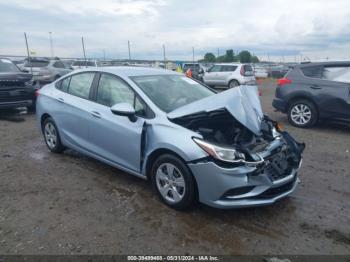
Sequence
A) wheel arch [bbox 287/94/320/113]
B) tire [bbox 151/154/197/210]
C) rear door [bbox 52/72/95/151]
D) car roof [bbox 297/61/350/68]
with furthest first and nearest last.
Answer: wheel arch [bbox 287/94/320/113]
car roof [bbox 297/61/350/68]
rear door [bbox 52/72/95/151]
tire [bbox 151/154/197/210]

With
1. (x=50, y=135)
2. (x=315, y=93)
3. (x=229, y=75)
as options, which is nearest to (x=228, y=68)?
(x=229, y=75)

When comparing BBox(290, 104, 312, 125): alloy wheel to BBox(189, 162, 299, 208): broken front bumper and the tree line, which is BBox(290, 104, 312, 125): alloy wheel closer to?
BBox(189, 162, 299, 208): broken front bumper

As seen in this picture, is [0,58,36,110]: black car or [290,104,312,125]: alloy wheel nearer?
[290,104,312,125]: alloy wheel

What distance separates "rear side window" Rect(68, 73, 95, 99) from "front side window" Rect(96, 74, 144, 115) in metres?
0.28

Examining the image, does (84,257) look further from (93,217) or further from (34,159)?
(34,159)

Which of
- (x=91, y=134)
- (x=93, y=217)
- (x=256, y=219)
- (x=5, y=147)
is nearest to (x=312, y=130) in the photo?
(x=256, y=219)

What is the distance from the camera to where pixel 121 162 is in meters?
4.22

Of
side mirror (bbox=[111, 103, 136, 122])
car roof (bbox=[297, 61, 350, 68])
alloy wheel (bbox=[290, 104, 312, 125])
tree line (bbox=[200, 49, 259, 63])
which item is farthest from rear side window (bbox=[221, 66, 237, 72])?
tree line (bbox=[200, 49, 259, 63])

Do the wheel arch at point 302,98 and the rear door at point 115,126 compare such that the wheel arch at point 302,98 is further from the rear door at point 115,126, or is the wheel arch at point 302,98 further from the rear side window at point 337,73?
the rear door at point 115,126

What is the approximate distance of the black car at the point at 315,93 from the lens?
24.1 feet

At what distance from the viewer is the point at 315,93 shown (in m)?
7.71

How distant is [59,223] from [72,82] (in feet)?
8.44

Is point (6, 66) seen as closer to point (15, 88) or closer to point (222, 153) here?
point (15, 88)

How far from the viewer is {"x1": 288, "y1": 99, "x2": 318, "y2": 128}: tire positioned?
25.7 ft
